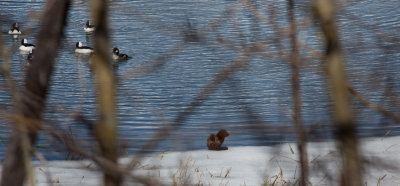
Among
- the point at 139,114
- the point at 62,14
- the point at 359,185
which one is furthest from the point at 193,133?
the point at 139,114

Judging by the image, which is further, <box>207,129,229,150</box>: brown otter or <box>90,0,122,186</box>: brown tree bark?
<box>207,129,229,150</box>: brown otter

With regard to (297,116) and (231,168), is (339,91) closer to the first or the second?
(297,116)

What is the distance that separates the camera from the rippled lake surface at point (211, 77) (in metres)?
1.89

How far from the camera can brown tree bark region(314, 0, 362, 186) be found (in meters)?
1.48

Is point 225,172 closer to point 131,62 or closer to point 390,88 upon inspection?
A: point 390,88

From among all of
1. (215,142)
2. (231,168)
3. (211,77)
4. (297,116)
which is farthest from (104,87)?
(211,77)

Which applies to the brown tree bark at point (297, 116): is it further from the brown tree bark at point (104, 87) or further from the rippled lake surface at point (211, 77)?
the brown tree bark at point (104, 87)

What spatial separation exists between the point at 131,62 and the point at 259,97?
623 centimetres

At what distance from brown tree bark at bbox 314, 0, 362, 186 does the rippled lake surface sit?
0.32 m

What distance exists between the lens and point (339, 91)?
58.1 inches

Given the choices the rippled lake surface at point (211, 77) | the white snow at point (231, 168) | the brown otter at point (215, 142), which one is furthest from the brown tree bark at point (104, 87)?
the brown otter at point (215, 142)

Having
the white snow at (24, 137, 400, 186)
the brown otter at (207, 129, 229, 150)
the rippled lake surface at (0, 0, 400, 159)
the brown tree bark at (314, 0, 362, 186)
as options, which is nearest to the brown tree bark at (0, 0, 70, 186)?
the rippled lake surface at (0, 0, 400, 159)

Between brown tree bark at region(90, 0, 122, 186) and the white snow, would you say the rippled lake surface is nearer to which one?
brown tree bark at region(90, 0, 122, 186)

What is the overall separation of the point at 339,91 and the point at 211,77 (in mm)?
12076
